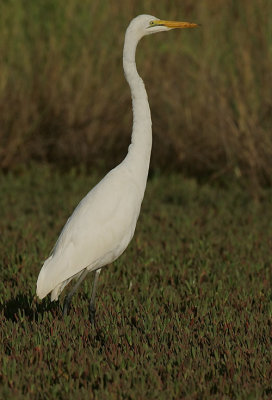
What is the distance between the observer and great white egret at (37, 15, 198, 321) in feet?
14.8

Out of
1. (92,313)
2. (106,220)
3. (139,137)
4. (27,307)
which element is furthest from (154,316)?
(139,137)

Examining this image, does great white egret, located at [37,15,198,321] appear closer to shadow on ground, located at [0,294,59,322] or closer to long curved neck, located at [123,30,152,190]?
long curved neck, located at [123,30,152,190]

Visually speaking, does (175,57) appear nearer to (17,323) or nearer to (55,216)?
(55,216)

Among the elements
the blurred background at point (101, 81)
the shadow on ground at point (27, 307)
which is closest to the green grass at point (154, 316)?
the shadow on ground at point (27, 307)

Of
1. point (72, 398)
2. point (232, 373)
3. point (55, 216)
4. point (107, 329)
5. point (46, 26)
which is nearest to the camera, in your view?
point (72, 398)

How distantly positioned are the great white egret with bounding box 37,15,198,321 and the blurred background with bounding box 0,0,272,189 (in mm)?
4722

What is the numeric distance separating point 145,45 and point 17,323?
6.52 m

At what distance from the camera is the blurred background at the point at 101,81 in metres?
9.76

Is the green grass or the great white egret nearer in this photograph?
the green grass

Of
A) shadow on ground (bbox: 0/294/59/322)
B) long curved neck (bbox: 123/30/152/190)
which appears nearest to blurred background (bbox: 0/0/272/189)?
long curved neck (bbox: 123/30/152/190)

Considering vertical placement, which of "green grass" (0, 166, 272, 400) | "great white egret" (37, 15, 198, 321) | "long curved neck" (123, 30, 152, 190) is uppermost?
"long curved neck" (123, 30, 152, 190)

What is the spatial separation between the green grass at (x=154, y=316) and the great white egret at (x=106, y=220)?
289 mm

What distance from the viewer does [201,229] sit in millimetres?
7281

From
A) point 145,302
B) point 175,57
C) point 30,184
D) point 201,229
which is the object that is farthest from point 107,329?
point 175,57
